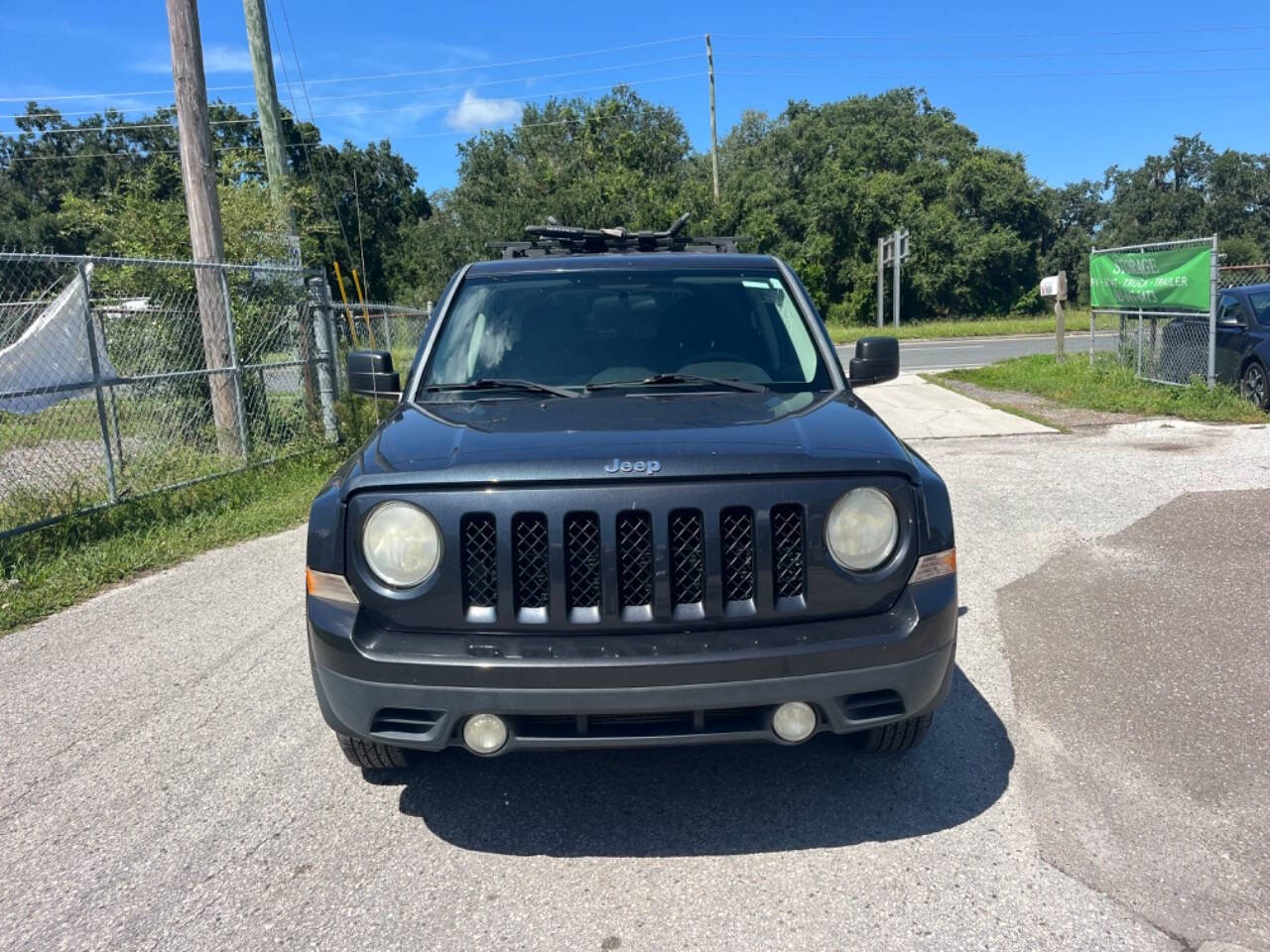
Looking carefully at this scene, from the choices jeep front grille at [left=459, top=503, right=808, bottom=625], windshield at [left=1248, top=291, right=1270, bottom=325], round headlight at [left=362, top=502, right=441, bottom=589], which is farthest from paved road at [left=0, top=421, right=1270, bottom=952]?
windshield at [left=1248, top=291, right=1270, bottom=325]

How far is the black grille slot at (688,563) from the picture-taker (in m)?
2.67

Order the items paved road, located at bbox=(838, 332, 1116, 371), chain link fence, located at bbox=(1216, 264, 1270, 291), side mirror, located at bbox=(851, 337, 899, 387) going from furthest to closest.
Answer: paved road, located at bbox=(838, 332, 1116, 371) → chain link fence, located at bbox=(1216, 264, 1270, 291) → side mirror, located at bbox=(851, 337, 899, 387)

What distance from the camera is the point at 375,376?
164 inches

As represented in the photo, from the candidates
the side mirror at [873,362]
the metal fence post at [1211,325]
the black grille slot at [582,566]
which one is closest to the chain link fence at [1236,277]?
the metal fence post at [1211,325]

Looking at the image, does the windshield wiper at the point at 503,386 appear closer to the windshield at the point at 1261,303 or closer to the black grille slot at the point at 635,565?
the black grille slot at the point at 635,565

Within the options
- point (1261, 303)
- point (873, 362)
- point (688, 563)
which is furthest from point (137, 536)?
point (1261, 303)

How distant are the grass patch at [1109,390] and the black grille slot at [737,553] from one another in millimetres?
10717

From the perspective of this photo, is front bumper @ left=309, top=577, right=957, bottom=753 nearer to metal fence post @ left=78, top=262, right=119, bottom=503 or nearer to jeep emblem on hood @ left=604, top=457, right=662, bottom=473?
jeep emblem on hood @ left=604, top=457, right=662, bottom=473

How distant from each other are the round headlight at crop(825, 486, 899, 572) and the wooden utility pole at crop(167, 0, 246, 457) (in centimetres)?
773

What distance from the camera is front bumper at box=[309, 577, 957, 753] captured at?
8.51 feet

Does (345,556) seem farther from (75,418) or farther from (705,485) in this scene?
(75,418)

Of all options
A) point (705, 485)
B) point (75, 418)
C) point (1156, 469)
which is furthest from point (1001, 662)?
point (75, 418)

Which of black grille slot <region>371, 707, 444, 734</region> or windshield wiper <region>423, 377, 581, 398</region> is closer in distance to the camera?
black grille slot <region>371, 707, 444, 734</region>

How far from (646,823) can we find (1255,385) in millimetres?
11580
